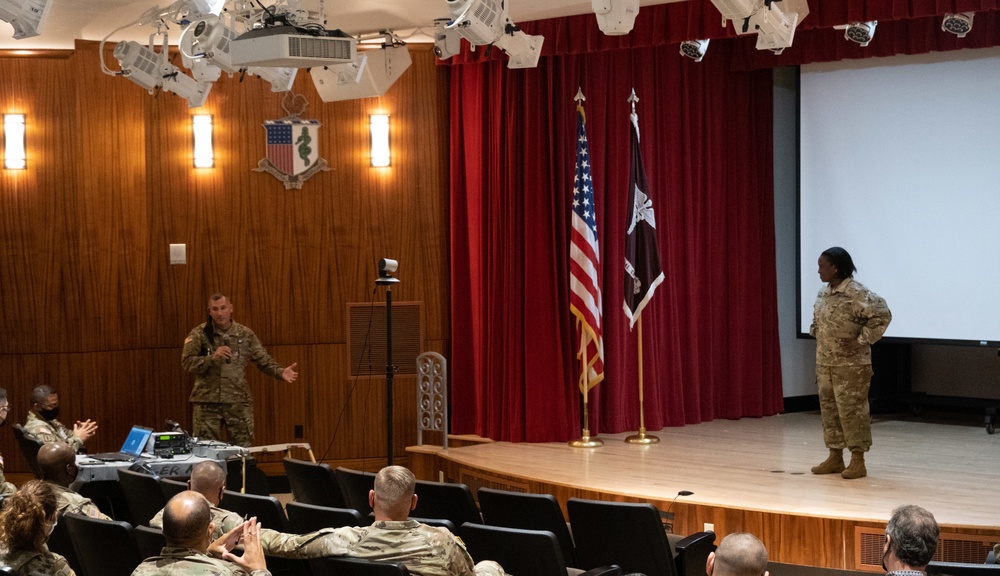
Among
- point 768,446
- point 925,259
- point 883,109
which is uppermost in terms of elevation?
point 883,109

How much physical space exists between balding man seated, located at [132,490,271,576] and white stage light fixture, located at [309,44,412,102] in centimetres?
479

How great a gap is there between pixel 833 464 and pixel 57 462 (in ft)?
15.8

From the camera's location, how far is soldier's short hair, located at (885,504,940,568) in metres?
3.63

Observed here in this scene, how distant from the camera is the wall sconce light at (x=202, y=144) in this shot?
920 cm

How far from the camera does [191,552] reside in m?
3.62

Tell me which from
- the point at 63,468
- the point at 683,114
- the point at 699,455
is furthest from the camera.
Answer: the point at 683,114

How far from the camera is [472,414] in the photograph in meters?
9.47

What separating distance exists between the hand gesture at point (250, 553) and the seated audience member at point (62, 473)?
4.53ft

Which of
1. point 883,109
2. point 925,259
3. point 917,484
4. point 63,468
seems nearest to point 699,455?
point 917,484

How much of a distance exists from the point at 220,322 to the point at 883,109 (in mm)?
5614

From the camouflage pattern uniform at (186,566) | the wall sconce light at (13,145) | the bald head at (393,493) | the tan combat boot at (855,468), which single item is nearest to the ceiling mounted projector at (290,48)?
the bald head at (393,493)

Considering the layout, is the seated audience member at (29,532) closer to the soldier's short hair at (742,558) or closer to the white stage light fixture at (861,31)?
Answer: the soldier's short hair at (742,558)

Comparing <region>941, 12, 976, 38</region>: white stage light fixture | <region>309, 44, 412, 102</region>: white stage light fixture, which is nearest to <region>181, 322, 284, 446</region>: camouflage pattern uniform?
<region>309, 44, 412, 102</region>: white stage light fixture

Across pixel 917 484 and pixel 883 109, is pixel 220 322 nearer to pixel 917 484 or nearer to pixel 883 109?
pixel 917 484
